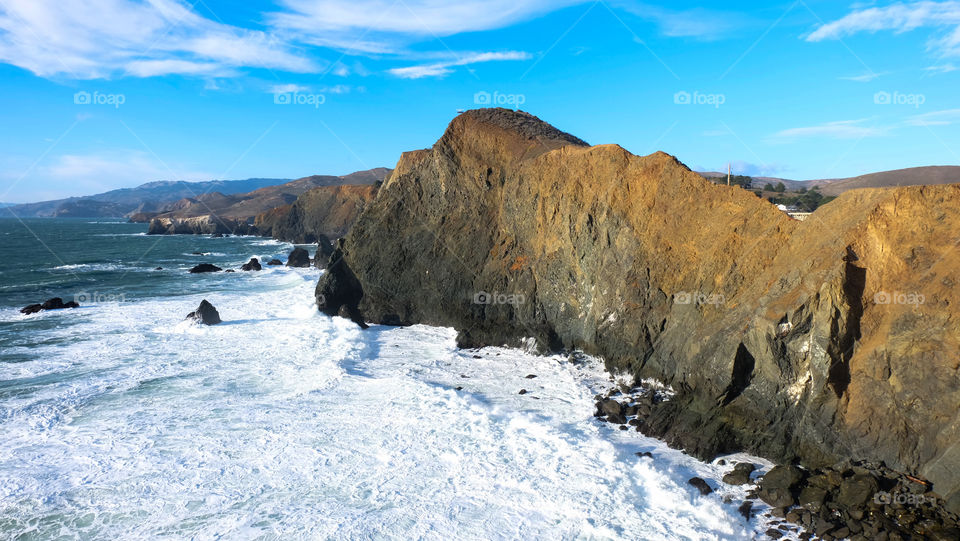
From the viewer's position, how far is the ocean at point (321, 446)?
984 centimetres

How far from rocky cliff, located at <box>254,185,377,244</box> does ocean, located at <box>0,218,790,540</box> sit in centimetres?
5536

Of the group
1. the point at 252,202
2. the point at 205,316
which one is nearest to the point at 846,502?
the point at 205,316

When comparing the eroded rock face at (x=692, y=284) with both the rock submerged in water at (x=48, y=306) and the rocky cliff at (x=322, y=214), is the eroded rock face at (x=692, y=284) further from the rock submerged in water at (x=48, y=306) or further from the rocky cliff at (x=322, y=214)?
the rocky cliff at (x=322, y=214)

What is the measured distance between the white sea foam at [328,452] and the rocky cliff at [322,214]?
57292 mm

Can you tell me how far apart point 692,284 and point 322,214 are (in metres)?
71.9

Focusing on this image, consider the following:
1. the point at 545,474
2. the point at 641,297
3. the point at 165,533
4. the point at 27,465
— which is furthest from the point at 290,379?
the point at 641,297

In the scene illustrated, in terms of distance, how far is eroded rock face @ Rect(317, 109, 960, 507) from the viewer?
11.3 metres

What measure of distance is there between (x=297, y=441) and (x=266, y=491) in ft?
6.84

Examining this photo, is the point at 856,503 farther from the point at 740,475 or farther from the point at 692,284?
the point at 692,284

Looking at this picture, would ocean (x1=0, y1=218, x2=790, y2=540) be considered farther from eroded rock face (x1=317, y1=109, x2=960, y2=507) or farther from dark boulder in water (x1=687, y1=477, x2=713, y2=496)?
eroded rock face (x1=317, y1=109, x2=960, y2=507)

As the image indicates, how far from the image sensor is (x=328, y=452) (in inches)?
484

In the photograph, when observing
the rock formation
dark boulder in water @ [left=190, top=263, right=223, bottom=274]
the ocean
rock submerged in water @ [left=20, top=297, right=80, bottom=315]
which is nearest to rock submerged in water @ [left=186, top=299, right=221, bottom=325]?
the ocean

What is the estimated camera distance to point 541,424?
13.7 meters

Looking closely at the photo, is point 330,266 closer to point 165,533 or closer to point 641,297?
point 641,297
